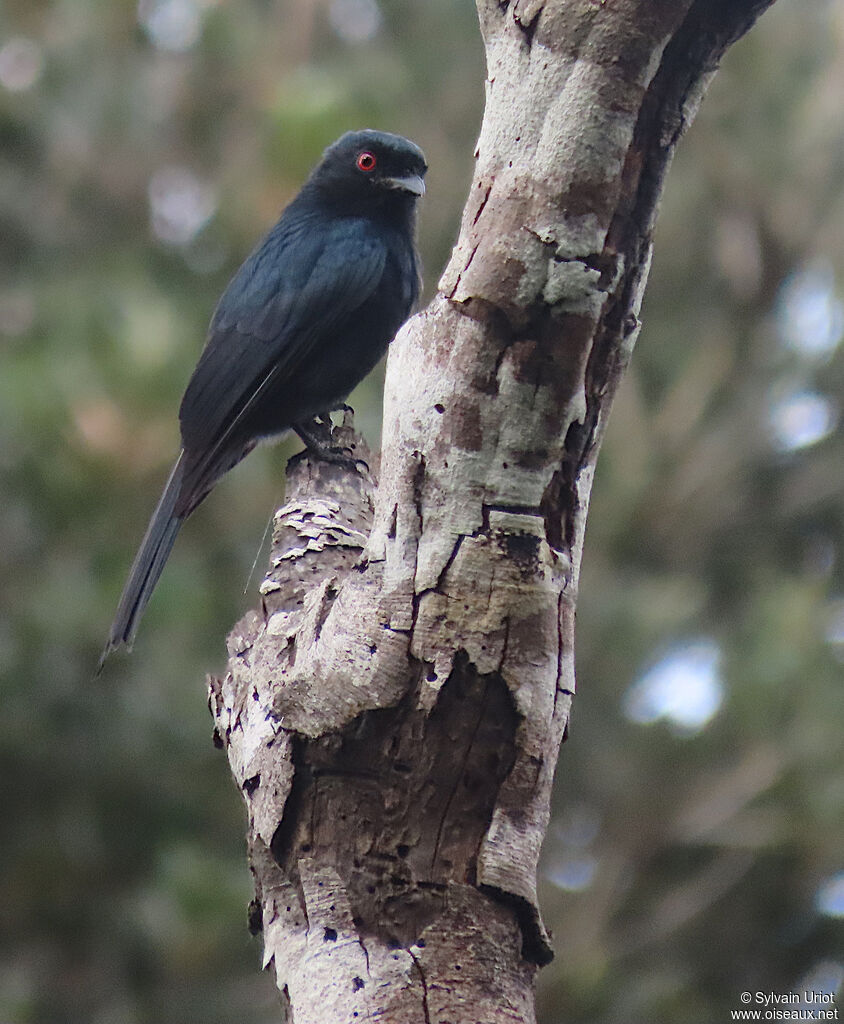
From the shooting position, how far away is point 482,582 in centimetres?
231

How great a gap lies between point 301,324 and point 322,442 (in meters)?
0.67

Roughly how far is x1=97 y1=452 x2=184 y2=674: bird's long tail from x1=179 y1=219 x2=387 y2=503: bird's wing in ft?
0.32

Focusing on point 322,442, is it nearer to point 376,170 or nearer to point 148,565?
point 148,565

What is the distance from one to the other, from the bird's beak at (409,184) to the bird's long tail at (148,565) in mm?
1272

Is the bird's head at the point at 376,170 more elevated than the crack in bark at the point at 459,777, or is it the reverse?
the bird's head at the point at 376,170

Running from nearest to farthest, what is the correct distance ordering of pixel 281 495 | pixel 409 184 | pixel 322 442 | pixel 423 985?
pixel 423 985
pixel 322 442
pixel 409 184
pixel 281 495

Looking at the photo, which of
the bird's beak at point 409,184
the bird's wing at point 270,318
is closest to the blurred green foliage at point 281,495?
the bird's wing at point 270,318

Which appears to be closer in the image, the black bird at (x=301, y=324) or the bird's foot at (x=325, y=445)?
the bird's foot at (x=325, y=445)

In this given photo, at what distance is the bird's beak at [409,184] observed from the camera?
4926mm

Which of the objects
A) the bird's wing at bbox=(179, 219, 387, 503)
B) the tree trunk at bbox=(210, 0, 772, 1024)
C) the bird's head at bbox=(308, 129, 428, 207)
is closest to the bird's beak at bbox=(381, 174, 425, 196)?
the bird's head at bbox=(308, 129, 428, 207)

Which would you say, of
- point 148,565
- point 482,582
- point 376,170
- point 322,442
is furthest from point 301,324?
point 482,582

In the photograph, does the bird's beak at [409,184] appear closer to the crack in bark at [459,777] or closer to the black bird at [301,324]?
the black bird at [301,324]

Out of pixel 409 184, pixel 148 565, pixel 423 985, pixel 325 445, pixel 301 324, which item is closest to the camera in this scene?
pixel 423 985

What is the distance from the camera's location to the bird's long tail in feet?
13.2
